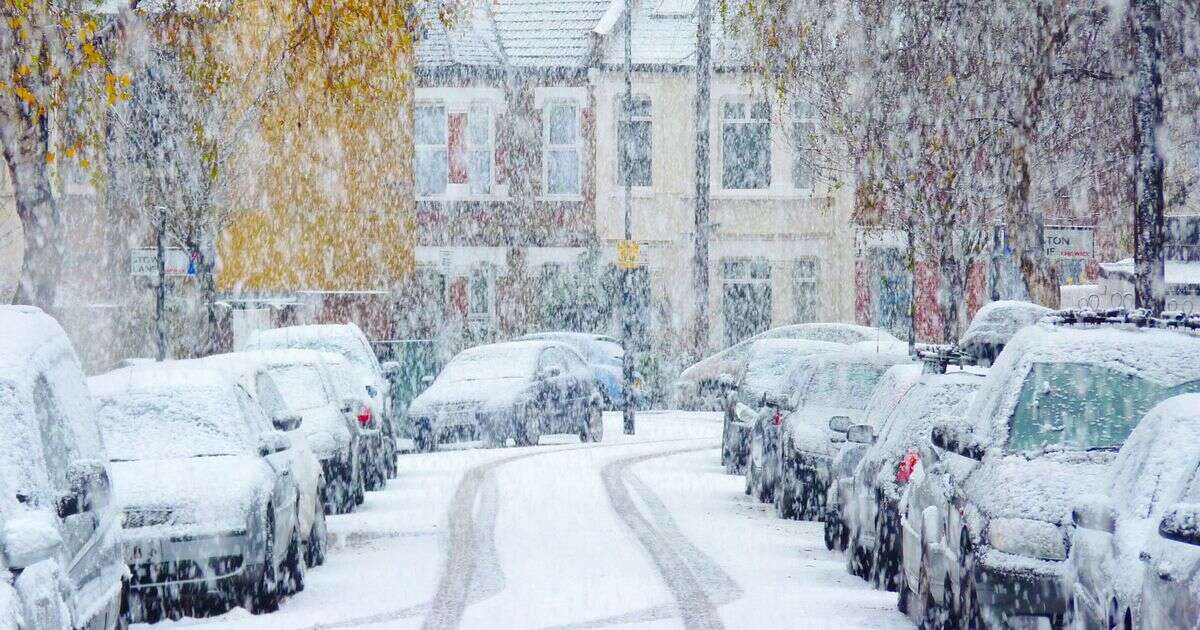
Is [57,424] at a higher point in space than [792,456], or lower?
higher

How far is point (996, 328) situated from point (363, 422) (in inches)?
291

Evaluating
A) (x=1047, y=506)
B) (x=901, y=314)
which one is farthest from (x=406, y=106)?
(x=1047, y=506)

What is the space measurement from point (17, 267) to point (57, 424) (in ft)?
108

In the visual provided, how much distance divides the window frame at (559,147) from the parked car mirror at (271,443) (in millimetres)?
31545

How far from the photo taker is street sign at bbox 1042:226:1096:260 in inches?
821

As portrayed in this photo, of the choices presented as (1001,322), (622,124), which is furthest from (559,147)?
(1001,322)

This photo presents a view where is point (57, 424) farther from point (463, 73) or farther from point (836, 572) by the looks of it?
point (463, 73)

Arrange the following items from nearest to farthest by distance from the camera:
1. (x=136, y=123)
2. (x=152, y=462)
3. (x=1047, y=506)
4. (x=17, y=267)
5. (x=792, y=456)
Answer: (x=1047, y=506) → (x=152, y=462) → (x=792, y=456) → (x=136, y=123) → (x=17, y=267)

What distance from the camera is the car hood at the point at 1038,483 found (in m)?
9.25

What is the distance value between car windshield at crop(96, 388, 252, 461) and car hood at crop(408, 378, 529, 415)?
1413cm

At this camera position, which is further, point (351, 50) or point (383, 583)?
point (351, 50)

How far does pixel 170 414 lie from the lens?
1264 centimetres

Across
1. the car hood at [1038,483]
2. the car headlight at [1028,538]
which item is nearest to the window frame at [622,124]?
the car hood at [1038,483]

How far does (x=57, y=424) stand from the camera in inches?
314
